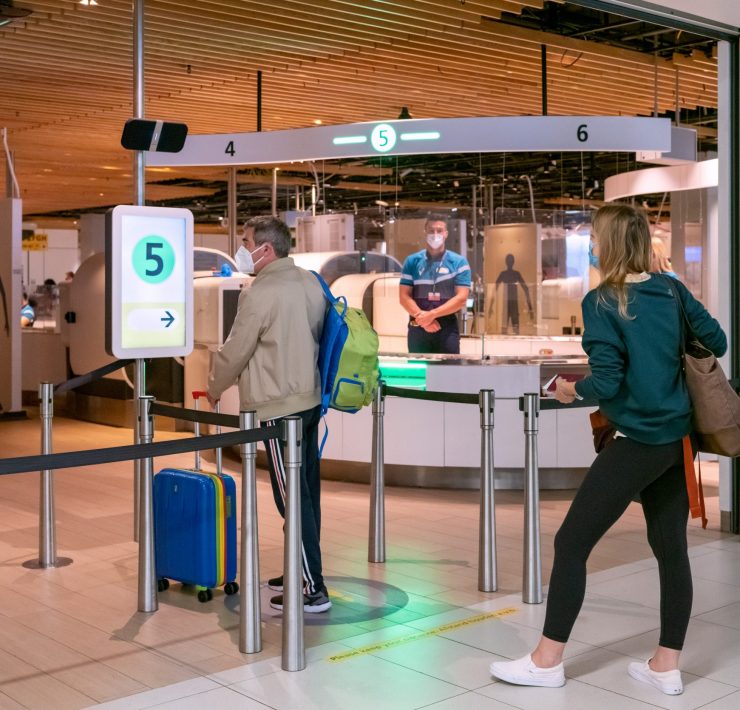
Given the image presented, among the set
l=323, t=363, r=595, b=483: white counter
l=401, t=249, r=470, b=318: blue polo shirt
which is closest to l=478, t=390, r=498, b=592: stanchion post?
l=323, t=363, r=595, b=483: white counter

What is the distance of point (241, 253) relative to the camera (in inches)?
193

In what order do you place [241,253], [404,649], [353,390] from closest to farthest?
[404,649] < [353,390] < [241,253]

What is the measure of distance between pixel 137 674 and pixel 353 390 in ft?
4.63

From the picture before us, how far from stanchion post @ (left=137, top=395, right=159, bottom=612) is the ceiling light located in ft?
14.1

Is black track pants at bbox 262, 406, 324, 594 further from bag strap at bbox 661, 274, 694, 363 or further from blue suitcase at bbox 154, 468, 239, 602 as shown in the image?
bag strap at bbox 661, 274, 694, 363

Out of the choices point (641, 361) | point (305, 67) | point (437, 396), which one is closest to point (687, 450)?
point (641, 361)

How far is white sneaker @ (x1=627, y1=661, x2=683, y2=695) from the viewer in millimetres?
3557

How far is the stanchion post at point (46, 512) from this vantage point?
5504 mm

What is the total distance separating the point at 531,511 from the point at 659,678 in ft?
3.87

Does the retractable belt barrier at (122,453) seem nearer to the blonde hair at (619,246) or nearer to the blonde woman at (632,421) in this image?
the blonde woman at (632,421)

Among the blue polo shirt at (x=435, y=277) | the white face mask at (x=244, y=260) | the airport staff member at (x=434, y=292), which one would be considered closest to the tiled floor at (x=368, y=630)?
the white face mask at (x=244, y=260)

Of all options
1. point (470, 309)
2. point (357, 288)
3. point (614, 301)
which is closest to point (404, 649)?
point (614, 301)

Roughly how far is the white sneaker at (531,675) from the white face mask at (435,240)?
5570 millimetres

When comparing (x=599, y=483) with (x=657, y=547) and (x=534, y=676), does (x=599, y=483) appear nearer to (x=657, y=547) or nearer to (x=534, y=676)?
(x=657, y=547)
